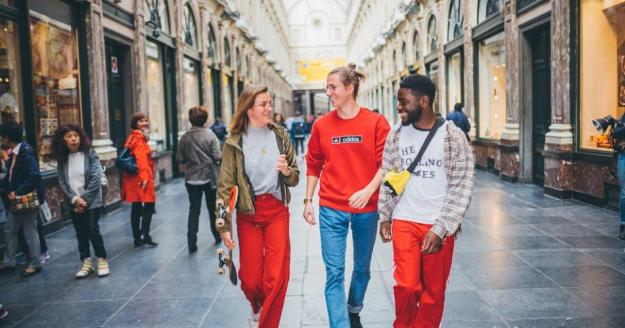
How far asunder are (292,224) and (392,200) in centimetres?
532

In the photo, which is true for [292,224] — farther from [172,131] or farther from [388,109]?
[388,109]

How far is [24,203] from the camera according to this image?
596 cm

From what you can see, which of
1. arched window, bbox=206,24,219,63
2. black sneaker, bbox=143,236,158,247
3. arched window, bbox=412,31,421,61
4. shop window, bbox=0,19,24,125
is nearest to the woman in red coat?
black sneaker, bbox=143,236,158,247

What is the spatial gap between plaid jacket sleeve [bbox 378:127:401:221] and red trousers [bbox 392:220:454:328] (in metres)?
0.13

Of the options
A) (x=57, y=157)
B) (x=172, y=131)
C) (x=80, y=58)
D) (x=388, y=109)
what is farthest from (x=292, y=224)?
(x=388, y=109)

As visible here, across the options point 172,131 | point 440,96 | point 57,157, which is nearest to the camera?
point 57,157

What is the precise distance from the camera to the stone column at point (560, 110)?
960cm

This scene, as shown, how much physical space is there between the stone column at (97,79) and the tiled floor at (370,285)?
94.8 inches

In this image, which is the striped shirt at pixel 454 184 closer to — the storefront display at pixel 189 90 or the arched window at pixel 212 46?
the storefront display at pixel 189 90

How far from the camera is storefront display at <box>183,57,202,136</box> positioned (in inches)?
624

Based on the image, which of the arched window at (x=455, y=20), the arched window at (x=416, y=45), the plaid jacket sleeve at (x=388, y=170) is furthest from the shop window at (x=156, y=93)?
the arched window at (x=416, y=45)

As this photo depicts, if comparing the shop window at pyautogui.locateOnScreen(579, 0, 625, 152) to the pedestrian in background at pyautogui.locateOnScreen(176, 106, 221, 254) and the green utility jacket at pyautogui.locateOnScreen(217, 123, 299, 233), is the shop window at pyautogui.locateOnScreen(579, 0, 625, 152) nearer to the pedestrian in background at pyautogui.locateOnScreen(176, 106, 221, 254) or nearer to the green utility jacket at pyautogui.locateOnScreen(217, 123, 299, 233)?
the pedestrian in background at pyautogui.locateOnScreen(176, 106, 221, 254)

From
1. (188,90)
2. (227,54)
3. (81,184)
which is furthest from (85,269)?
(227,54)

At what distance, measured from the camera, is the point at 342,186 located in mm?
3760
